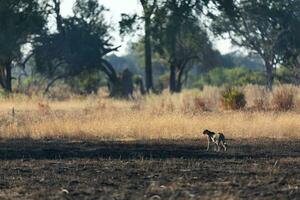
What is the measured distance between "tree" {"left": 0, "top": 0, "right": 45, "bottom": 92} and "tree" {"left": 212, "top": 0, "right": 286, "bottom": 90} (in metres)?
12.2

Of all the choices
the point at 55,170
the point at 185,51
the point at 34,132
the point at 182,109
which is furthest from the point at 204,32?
the point at 55,170

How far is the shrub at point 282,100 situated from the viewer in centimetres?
3079

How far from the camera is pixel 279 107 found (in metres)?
30.7

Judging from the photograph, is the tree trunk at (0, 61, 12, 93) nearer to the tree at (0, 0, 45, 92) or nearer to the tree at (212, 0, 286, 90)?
the tree at (0, 0, 45, 92)

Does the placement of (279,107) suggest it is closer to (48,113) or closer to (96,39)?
(48,113)

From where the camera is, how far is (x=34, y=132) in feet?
75.1

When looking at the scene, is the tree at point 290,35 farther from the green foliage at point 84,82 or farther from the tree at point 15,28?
the tree at point 15,28

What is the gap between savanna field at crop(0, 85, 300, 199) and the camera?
11594 mm

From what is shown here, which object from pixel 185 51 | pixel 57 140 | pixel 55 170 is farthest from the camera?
pixel 185 51

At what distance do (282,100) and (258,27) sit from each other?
24744mm

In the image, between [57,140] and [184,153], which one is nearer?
[184,153]

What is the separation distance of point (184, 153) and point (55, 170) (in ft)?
13.6

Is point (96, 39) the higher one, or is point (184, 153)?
point (96, 39)

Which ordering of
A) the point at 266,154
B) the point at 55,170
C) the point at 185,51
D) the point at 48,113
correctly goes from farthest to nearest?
the point at 185,51
the point at 48,113
the point at 266,154
the point at 55,170
